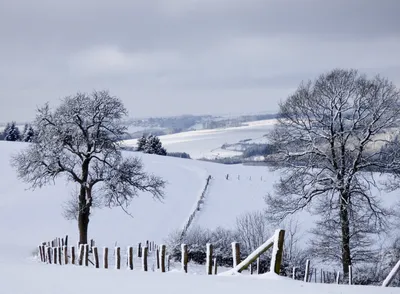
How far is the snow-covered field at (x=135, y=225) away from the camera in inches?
307

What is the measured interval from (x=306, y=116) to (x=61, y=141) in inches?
467

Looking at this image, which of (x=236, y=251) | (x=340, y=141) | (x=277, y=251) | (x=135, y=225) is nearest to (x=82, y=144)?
(x=135, y=225)

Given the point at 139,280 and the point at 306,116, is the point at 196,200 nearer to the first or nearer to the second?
the point at 306,116

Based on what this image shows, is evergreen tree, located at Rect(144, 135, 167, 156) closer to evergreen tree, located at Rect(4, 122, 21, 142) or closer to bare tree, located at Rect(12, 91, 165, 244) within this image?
evergreen tree, located at Rect(4, 122, 21, 142)

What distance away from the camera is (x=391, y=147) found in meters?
18.0

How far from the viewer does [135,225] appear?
32094 mm

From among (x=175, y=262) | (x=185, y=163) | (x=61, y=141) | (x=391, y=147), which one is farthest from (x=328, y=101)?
(x=185, y=163)

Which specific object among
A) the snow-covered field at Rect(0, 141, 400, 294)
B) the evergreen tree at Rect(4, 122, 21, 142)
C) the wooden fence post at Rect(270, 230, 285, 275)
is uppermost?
the evergreen tree at Rect(4, 122, 21, 142)

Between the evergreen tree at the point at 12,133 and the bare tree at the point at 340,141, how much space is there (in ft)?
248

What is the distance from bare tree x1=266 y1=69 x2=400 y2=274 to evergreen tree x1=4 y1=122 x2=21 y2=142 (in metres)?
75.5

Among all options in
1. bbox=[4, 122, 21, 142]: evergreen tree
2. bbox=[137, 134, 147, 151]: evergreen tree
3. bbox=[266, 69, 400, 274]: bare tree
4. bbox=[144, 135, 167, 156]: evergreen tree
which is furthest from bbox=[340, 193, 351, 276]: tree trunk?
bbox=[4, 122, 21, 142]: evergreen tree

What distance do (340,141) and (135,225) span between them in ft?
60.7

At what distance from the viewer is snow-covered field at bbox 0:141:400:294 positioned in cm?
780

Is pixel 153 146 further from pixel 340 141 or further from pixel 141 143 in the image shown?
pixel 340 141
